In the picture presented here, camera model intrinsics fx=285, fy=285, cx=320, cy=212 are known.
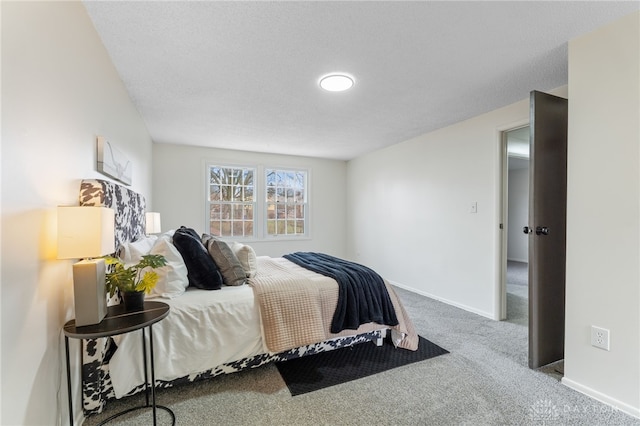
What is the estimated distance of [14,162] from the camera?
3.32ft

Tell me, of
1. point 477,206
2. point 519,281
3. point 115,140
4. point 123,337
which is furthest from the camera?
point 519,281

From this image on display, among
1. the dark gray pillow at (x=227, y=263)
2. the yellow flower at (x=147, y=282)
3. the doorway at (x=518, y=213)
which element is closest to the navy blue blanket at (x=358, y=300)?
the dark gray pillow at (x=227, y=263)

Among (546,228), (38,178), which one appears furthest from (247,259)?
(546,228)

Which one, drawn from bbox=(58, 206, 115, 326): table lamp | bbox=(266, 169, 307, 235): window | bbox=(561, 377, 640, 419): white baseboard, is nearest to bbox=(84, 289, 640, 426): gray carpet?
bbox=(561, 377, 640, 419): white baseboard

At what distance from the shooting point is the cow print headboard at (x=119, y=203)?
1.60 meters

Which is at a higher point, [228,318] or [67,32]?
[67,32]

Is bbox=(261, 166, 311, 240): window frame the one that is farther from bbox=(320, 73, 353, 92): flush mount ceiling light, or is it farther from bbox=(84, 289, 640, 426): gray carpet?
bbox=(84, 289, 640, 426): gray carpet

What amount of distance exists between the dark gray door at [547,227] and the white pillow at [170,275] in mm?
2535

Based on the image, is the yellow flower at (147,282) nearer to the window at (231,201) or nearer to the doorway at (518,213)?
the window at (231,201)

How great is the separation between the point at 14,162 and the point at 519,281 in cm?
604

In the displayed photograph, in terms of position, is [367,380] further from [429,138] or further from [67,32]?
[429,138]

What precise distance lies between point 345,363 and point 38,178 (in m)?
2.15

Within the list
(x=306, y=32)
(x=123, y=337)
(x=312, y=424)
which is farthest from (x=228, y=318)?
(x=306, y=32)

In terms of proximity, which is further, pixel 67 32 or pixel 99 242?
pixel 67 32
